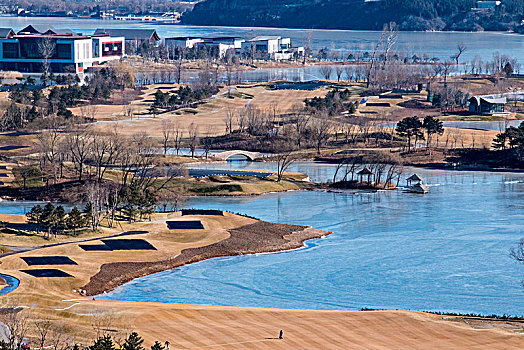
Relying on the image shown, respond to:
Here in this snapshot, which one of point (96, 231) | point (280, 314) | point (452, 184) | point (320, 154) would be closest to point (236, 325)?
point (280, 314)

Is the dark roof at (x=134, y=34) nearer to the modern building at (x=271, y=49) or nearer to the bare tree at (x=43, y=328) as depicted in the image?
the modern building at (x=271, y=49)

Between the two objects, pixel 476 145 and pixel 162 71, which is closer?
pixel 476 145

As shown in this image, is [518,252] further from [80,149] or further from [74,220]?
[80,149]

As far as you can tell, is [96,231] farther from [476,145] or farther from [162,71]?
[162,71]

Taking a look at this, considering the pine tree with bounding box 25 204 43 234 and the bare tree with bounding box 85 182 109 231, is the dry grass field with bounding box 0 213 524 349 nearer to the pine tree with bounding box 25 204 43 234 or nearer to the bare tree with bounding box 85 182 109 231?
the pine tree with bounding box 25 204 43 234

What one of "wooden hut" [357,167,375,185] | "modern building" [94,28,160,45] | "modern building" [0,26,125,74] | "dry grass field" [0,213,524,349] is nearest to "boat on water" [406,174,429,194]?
"wooden hut" [357,167,375,185]

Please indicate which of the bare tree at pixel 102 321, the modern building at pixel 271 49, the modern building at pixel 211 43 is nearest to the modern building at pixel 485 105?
the modern building at pixel 211 43
